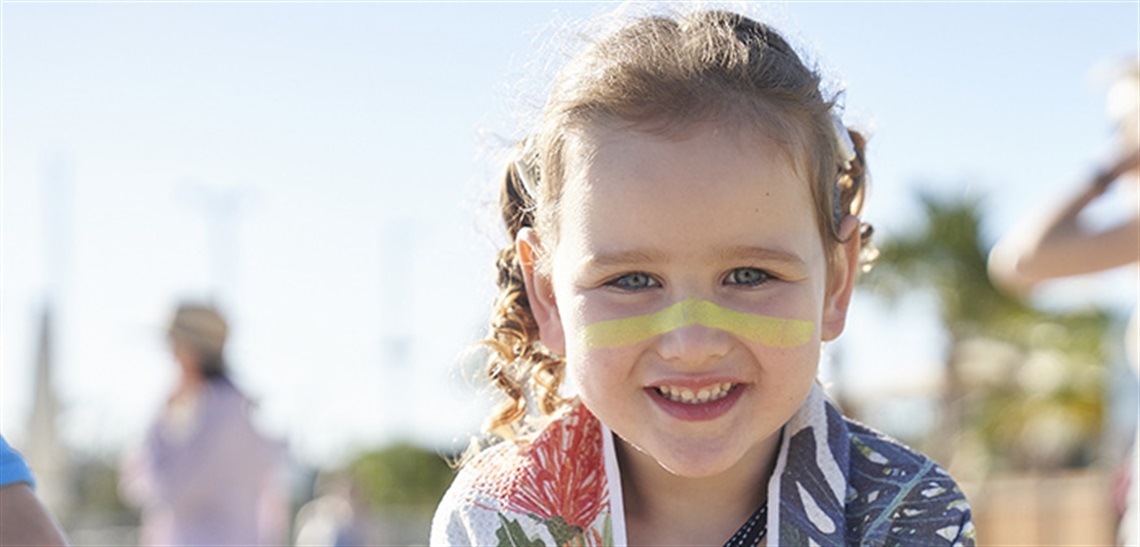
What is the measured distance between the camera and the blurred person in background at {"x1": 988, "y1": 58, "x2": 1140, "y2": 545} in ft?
12.6

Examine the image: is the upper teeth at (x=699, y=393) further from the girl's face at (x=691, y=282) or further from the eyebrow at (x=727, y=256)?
the eyebrow at (x=727, y=256)

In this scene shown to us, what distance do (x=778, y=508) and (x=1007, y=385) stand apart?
28153mm

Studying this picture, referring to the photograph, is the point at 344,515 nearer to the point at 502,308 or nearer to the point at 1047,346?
the point at 502,308

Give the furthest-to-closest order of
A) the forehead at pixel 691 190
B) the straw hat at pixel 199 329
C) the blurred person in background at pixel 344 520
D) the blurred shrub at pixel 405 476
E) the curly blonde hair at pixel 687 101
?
1. the blurred shrub at pixel 405 476
2. the blurred person in background at pixel 344 520
3. the straw hat at pixel 199 329
4. the curly blonde hair at pixel 687 101
5. the forehead at pixel 691 190

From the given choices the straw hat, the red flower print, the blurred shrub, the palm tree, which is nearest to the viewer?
the red flower print

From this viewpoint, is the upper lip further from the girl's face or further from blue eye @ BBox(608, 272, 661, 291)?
blue eye @ BBox(608, 272, 661, 291)

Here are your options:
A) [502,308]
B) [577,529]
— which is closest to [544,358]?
[502,308]

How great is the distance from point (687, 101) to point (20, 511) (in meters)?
1.14

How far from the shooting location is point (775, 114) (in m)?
2.35

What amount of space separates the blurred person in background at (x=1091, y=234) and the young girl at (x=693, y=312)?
1.47 m

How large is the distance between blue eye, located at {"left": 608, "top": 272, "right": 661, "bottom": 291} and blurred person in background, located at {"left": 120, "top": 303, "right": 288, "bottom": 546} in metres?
4.83

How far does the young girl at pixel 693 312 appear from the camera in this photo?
7.41ft

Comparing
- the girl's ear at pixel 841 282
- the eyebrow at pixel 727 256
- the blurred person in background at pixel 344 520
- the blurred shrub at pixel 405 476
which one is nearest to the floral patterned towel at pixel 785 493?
the girl's ear at pixel 841 282

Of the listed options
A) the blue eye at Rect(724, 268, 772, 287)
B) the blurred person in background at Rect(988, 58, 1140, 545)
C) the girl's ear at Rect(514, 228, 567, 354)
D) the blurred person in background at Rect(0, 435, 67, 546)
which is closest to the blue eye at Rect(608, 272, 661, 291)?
the blue eye at Rect(724, 268, 772, 287)
